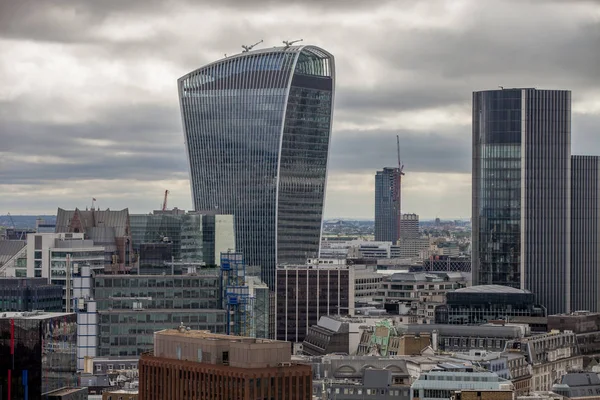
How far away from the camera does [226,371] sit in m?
171

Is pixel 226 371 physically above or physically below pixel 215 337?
below

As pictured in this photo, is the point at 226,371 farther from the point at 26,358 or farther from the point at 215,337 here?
the point at 26,358

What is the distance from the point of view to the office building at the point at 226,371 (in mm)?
169625

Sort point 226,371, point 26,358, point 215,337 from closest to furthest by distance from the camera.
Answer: point 226,371, point 215,337, point 26,358

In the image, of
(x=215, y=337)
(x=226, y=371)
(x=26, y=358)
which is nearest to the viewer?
(x=226, y=371)

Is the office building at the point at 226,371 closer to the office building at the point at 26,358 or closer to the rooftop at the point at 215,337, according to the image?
the rooftop at the point at 215,337

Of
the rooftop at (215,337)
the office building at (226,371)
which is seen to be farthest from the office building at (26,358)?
the office building at (226,371)

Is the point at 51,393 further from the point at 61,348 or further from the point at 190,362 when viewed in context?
the point at 190,362

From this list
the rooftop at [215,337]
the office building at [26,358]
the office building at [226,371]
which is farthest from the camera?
the office building at [26,358]

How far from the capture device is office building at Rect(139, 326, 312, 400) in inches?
6678

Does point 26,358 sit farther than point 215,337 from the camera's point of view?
Yes

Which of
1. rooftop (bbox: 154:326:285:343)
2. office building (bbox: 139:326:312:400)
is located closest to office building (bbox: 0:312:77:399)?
rooftop (bbox: 154:326:285:343)

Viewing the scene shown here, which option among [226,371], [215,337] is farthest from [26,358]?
[226,371]

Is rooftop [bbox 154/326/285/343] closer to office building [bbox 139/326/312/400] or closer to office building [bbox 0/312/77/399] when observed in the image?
office building [bbox 139/326/312/400]
